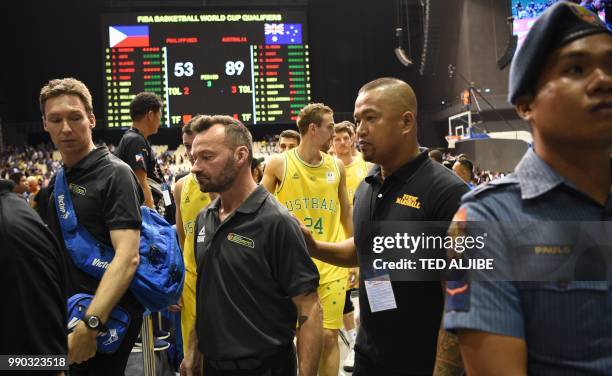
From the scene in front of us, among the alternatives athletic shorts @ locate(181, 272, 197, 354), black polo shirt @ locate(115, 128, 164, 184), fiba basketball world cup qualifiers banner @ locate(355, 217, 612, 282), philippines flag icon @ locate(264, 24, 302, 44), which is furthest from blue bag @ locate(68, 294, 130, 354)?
philippines flag icon @ locate(264, 24, 302, 44)

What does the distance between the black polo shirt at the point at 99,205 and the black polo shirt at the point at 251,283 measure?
0.41 metres

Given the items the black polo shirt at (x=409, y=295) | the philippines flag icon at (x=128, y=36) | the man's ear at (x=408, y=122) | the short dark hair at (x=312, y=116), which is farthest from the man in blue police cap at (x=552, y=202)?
the philippines flag icon at (x=128, y=36)

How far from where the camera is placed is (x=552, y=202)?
116cm

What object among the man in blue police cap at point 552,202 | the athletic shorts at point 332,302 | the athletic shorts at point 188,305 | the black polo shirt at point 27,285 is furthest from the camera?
the athletic shorts at point 332,302

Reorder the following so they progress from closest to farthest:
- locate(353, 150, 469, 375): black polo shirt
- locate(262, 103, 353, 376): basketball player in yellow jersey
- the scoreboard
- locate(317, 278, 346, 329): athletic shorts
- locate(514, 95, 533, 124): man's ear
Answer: locate(514, 95, 533, 124): man's ear < locate(353, 150, 469, 375): black polo shirt < locate(317, 278, 346, 329): athletic shorts < locate(262, 103, 353, 376): basketball player in yellow jersey < the scoreboard

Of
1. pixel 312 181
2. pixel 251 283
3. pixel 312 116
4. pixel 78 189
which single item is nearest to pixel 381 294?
pixel 251 283

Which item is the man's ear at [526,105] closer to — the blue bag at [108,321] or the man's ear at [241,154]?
the man's ear at [241,154]

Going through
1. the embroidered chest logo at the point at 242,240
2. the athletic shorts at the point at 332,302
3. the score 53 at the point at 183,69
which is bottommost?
the athletic shorts at the point at 332,302

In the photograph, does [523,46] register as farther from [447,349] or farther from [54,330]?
[54,330]

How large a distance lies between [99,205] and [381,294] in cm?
128

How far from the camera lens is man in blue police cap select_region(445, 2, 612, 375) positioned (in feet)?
3.56

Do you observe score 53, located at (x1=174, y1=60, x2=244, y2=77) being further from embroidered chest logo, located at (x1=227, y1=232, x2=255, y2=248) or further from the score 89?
embroidered chest logo, located at (x1=227, y1=232, x2=255, y2=248)

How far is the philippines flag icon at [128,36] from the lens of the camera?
1592cm

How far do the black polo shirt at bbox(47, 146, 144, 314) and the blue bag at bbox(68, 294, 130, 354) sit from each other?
Result: 57 mm
